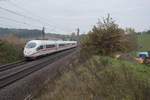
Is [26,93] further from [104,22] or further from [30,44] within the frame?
[30,44]

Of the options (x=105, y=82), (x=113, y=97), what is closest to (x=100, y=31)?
(x=105, y=82)

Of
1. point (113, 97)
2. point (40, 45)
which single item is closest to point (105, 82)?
point (113, 97)

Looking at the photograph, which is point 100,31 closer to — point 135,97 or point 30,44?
point 135,97

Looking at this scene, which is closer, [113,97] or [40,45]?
[113,97]

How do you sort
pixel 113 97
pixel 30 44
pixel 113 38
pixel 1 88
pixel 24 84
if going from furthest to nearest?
pixel 30 44 < pixel 113 38 < pixel 24 84 < pixel 1 88 < pixel 113 97

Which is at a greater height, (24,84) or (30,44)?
(30,44)

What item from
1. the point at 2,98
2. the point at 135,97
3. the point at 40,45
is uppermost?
the point at 40,45

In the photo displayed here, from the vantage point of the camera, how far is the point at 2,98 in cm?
495

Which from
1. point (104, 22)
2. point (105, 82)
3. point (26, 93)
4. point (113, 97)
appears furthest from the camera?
point (104, 22)

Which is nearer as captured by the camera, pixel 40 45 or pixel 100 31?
pixel 100 31

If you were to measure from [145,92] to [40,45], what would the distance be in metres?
13.8

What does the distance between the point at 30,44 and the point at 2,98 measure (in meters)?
10.1

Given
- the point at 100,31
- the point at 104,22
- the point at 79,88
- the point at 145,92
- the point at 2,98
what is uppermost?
the point at 104,22

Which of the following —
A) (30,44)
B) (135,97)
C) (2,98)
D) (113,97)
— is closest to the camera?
(135,97)
